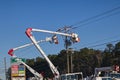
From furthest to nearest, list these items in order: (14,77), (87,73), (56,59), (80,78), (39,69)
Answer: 1. (39,69)
2. (56,59)
3. (87,73)
4. (14,77)
5. (80,78)

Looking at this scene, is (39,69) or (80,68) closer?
(80,68)

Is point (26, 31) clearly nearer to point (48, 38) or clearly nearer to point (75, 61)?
point (48, 38)

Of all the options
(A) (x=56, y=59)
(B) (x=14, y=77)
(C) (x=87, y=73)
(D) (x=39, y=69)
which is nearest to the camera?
(B) (x=14, y=77)

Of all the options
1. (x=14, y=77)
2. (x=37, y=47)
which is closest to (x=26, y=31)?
(x=37, y=47)

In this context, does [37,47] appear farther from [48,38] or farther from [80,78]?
[80,78]

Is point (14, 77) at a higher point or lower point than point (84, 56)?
lower

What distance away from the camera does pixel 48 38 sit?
1843 inches

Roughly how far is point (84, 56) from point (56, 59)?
10177 millimetres

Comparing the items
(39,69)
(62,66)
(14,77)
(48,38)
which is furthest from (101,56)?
(48,38)

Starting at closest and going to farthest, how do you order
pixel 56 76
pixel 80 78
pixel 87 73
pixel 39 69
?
1. pixel 80 78
2. pixel 56 76
3. pixel 87 73
4. pixel 39 69

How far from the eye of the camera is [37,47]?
149 ft

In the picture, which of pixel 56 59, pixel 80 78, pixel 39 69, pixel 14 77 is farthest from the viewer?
pixel 39 69

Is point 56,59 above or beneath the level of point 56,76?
above

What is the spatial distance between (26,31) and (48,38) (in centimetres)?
349
